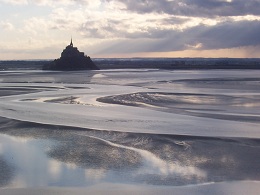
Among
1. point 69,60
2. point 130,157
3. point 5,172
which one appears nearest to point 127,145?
point 130,157

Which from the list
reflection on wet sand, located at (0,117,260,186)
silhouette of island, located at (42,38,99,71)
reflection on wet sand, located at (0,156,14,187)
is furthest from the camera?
silhouette of island, located at (42,38,99,71)

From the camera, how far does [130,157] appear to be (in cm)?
1314

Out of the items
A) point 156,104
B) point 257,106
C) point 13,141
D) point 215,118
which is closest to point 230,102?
point 257,106

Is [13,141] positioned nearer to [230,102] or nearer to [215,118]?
[215,118]

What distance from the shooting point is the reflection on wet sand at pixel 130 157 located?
1102 centimetres

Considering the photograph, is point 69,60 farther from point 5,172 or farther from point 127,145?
point 5,172

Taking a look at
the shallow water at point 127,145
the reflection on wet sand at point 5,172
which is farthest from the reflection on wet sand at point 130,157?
the reflection on wet sand at point 5,172

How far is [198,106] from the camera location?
2662 centimetres

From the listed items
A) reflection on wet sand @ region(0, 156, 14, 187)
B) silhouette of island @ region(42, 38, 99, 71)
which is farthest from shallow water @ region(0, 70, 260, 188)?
silhouette of island @ region(42, 38, 99, 71)

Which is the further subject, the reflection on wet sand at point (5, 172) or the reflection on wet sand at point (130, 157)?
the reflection on wet sand at point (130, 157)

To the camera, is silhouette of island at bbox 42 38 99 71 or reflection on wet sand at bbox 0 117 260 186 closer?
reflection on wet sand at bbox 0 117 260 186

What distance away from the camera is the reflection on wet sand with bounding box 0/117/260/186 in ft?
36.1

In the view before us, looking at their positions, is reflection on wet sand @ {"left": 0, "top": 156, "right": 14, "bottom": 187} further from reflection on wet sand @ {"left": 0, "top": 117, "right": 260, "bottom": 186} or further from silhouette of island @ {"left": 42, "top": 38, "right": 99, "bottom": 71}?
silhouette of island @ {"left": 42, "top": 38, "right": 99, "bottom": 71}

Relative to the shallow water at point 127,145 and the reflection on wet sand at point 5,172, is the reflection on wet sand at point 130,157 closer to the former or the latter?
the shallow water at point 127,145
